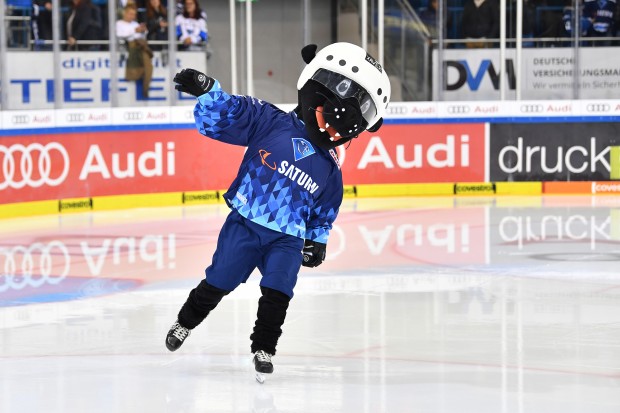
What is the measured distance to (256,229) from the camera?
5.83 metres

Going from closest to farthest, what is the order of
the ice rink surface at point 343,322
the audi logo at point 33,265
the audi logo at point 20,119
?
the ice rink surface at point 343,322 → the audi logo at point 33,265 → the audi logo at point 20,119

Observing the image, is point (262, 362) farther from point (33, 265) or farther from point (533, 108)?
point (533, 108)

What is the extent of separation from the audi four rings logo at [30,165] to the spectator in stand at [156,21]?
1.85 meters

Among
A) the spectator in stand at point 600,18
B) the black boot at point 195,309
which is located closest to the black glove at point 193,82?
the black boot at point 195,309

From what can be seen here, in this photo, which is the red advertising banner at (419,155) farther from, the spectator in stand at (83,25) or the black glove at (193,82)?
the black glove at (193,82)

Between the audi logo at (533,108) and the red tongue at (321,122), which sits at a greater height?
the red tongue at (321,122)

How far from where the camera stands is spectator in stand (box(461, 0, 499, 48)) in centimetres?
1522

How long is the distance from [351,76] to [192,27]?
→ 902 centimetres

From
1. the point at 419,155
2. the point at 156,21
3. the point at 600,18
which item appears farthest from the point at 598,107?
the point at 156,21

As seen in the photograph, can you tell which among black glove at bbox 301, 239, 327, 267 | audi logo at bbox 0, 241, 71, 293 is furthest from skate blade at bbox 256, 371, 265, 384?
audi logo at bbox 0, 241, 71, 293

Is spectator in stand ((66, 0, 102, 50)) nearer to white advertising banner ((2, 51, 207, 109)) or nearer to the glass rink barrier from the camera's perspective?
white advertising banner ((2, 51, 207, 109))

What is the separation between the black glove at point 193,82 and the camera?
559cm

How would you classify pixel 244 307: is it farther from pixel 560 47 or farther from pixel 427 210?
pixel 560 47

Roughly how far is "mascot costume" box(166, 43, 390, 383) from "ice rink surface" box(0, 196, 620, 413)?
426 millimetres
